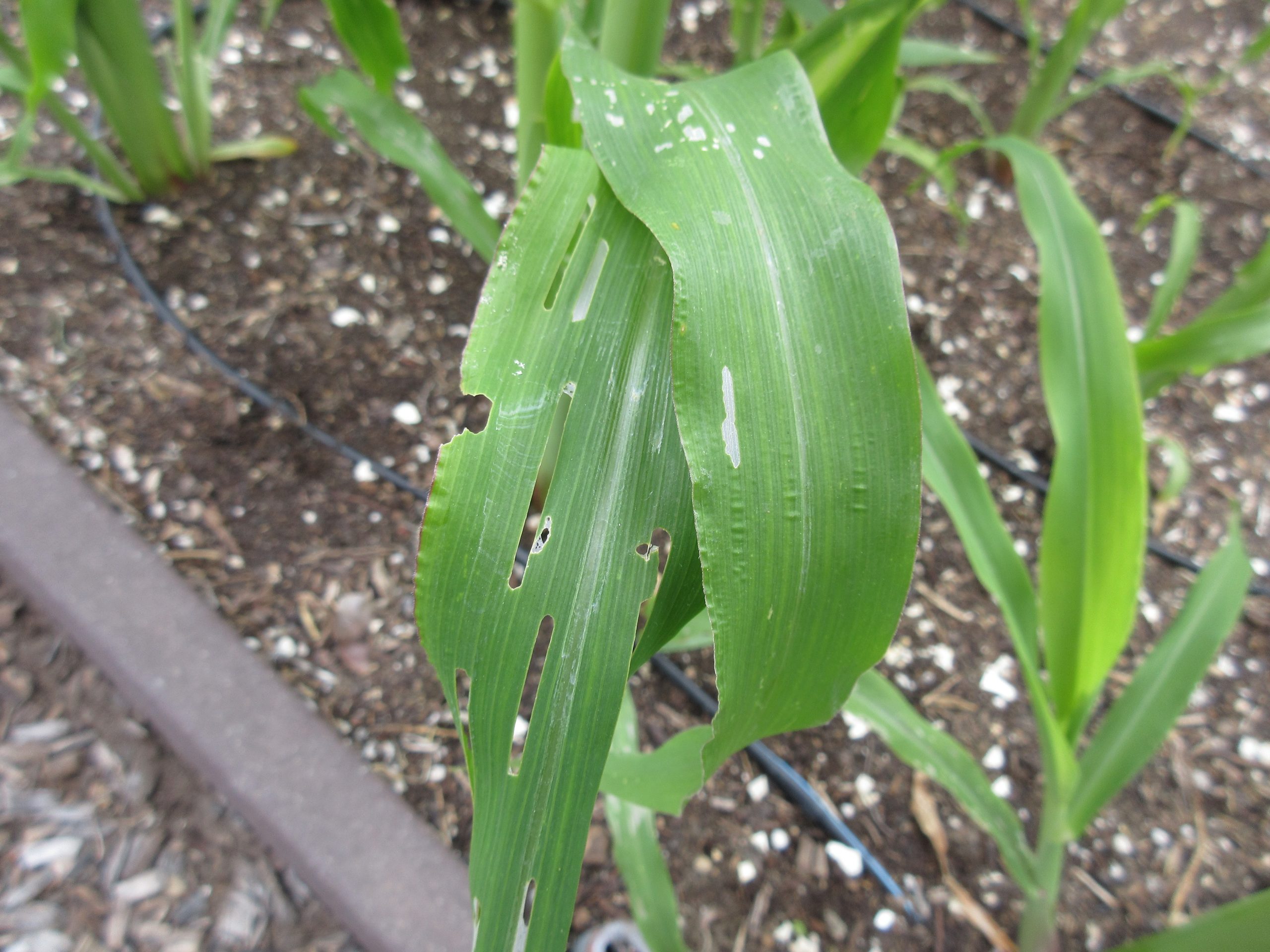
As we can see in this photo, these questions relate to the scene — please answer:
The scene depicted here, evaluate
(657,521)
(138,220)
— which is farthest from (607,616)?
(138,220)

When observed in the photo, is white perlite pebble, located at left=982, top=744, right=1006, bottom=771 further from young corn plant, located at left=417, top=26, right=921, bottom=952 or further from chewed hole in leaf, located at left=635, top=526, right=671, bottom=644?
young corn plant, located at left=417, top=26, right=921, bottom=952

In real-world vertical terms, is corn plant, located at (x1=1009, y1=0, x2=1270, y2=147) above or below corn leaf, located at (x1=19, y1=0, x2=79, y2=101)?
above

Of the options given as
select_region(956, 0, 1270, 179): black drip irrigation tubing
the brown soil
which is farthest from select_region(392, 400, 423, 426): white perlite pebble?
select_region(956, 0, 1270, 179): black drip irrigation tubing

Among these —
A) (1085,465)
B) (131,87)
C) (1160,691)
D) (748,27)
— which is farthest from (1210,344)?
(131,87)

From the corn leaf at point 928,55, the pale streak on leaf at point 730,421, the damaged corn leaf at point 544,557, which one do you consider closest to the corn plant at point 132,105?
the damaged corn leaf at point 544,557

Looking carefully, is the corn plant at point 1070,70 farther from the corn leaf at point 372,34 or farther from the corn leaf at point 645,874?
the corn leaf at point 645,874

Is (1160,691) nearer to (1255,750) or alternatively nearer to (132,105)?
(1255,750)
